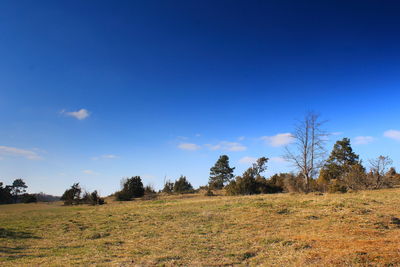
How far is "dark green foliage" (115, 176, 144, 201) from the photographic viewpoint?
141 feet

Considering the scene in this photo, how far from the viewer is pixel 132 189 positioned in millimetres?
46094

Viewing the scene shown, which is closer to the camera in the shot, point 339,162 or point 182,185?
point 339,162

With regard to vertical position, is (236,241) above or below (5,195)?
above

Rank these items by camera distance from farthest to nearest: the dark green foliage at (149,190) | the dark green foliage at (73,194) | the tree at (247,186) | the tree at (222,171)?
1. the tree at (222,171)
2. the dark green foliage at (149,190)
3. the dark green foliage at (73,194)
4. the tree at (247,186)

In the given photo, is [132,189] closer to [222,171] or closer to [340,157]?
[222,171]

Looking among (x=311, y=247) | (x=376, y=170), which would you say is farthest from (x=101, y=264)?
A: (x=376, y=170)

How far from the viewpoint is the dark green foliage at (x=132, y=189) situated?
43.1m

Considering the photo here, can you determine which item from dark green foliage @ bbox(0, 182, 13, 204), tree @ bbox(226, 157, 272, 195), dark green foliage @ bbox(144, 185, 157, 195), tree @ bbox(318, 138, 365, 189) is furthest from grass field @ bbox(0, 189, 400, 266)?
dark green foliage @ bbox(0, 182, 13, 204)

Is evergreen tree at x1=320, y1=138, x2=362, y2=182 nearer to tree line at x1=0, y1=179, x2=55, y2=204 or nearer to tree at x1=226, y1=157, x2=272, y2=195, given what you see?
tree at x1=226, y1=157, x2=272, y2=195

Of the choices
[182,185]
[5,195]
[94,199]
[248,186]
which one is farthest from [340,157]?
[5,195]

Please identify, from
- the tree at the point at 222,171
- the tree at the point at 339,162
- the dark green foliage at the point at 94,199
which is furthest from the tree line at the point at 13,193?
the tree at the point at 339,162

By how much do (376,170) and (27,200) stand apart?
61243 millimetres

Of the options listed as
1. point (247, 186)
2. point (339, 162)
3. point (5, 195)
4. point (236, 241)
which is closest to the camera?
point (236, 241)

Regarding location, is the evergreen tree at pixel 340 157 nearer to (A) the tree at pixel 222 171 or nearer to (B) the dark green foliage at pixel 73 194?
(A) the tree at pixel 222 171
